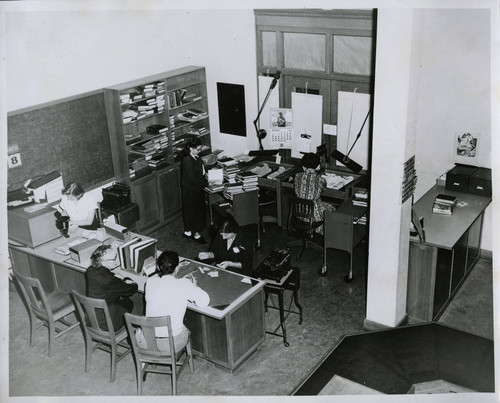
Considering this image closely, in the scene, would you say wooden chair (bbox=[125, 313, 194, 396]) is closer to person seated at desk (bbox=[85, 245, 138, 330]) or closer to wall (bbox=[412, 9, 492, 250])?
person seated at desk (bbox=[85, 245, 138, 330])

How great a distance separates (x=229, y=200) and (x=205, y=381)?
291cm

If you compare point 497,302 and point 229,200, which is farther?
point 229,200

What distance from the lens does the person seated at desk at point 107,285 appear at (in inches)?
201

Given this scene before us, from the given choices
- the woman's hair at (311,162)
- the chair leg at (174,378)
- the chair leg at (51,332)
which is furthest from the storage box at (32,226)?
the woman's hair at (311,162)

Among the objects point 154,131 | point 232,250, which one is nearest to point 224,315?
point 232,250

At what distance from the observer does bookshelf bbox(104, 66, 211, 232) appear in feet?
25.6

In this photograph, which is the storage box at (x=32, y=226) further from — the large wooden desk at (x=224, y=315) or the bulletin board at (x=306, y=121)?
the bulletin board at (x=306, y=121)

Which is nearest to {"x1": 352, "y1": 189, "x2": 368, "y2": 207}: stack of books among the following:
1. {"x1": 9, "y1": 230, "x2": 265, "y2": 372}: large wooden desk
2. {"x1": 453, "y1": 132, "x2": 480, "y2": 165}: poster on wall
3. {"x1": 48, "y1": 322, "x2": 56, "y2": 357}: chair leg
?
{"x1": 453, "y1": 132, "x2": 480, "y2": 165}: poster on wall

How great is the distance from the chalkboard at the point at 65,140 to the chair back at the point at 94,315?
2090 mm

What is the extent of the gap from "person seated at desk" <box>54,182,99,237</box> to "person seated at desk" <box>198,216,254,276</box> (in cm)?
150

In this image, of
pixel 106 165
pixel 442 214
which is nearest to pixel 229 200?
pixel 106 165

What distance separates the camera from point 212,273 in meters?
5.54

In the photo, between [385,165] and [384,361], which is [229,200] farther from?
[384,361]

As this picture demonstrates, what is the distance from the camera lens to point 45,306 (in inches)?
213
